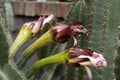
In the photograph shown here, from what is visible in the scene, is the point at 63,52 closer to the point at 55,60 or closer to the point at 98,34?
the point at 55,60

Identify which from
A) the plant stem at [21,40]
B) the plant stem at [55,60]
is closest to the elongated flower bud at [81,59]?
the plant stem at [55,60]

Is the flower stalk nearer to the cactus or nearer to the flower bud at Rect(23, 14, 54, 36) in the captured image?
the flower bud at Rect(23, 14, 54, 36)

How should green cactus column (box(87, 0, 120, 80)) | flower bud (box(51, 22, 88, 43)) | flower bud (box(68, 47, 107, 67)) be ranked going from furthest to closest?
green cactus column (box(87, 0, 120, 80)), flower bud (box(51, 22, 88, 43)), flower bud (box(68, 47, 107, 67))

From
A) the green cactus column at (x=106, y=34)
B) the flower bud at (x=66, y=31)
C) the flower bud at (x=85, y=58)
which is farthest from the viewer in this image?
the green cactus column at (x=106, y=34)

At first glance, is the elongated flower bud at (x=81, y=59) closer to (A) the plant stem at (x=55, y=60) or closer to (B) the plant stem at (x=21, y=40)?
(A) the plant stem at (x=55, y=60)

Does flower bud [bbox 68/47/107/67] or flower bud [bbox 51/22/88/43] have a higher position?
flower bud [bbox 51/22/88/43]

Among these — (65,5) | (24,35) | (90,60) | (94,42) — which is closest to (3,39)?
(24,35)

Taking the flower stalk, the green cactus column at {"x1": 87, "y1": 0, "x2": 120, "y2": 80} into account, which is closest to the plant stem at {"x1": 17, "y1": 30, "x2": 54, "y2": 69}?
the flower stalk

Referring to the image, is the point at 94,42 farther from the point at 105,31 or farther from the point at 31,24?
the point at 31,24
